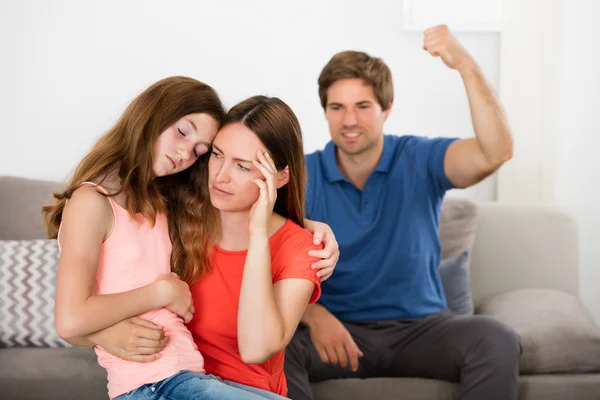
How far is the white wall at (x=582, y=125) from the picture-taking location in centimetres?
323

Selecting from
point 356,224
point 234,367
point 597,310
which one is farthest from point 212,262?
point 597,310

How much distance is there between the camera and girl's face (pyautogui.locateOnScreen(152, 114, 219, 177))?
5.81 ft

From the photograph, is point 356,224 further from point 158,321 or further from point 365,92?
point 158,321

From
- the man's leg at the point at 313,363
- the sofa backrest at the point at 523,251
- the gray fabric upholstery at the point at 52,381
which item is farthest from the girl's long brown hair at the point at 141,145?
the sofa backrest at the point at 523,251

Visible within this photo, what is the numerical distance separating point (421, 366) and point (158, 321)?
3.20ft

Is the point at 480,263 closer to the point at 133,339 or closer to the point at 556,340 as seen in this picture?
the point at 556,340

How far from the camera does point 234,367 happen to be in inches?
70.1

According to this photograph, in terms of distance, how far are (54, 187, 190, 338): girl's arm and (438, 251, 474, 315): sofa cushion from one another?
1.34m

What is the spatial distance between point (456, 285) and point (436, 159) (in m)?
0.51

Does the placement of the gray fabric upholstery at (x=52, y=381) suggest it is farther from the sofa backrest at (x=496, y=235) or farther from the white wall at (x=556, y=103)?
the white wall at (x=556, y=103)

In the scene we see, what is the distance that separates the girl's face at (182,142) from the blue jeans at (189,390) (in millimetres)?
443

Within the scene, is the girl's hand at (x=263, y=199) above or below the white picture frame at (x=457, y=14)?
below

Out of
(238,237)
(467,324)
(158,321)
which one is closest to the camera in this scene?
(158,321)

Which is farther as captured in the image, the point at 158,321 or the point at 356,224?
the point at 356,224
